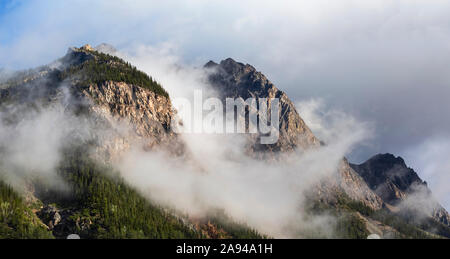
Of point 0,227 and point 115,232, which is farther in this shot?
point 115,232

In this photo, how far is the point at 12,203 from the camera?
618 ft
